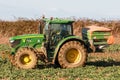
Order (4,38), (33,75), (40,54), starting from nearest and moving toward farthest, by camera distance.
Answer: (33,75), (40,54), (4,38)

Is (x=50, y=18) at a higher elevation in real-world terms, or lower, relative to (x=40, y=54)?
higher

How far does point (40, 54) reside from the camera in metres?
14.1

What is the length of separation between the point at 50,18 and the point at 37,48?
4.22 ft

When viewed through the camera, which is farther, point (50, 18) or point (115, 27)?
point (115, 27)

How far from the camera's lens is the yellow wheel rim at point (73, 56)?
47.5 feet

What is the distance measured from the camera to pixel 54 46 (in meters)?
14.2

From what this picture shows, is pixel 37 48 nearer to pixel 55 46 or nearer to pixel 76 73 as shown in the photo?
pixel 55 46

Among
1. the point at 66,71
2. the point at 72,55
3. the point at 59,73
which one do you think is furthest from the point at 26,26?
the point at 59,73

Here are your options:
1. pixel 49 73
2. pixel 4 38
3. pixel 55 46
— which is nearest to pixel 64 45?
pixel 55 46

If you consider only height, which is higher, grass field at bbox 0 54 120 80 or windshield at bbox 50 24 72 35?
windshield at bbox 50 24 72 35

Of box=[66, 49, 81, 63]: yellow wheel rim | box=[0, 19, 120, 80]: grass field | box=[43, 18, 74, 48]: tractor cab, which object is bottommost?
box=[0, 19, 120, 80]: grass field

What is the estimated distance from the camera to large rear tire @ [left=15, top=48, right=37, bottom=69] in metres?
13.8

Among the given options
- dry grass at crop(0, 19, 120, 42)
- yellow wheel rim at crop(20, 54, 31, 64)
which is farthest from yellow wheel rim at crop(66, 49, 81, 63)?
dry grass at crop(0, 19, 120, 42)

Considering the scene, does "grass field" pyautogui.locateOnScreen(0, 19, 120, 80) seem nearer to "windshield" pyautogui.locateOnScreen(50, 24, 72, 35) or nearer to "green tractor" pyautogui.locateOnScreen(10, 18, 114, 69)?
"green tractor" pyautogui.locateOnScreen(10, 18, 114, 69)
